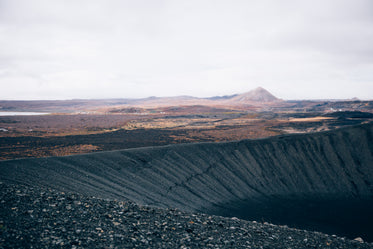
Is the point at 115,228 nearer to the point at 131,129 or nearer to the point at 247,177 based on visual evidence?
the point at 247,177

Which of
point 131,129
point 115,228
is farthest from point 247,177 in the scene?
point 131,129

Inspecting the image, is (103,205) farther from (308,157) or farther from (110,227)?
(308,157)

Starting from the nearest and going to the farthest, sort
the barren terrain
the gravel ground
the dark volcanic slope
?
1. the gravel ground
2. the dark volcanic slope
3. the barren terrain

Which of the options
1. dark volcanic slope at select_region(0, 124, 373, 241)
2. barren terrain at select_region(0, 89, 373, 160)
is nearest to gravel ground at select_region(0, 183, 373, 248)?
dark volcanic slope at select_region(0, 124, 373, 241)

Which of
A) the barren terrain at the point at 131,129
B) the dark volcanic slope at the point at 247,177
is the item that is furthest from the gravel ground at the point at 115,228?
the barren terrain at the point at 131,129

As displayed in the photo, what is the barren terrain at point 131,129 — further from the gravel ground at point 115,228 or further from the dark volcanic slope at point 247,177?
the gravel ground at point 115,228

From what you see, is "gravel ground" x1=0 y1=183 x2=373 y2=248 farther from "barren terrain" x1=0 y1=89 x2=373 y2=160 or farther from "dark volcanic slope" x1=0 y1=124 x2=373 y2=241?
"barren terrain" x1=0 y1=89 x2=373 y2=160

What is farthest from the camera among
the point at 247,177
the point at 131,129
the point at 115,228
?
the point at 131,129
